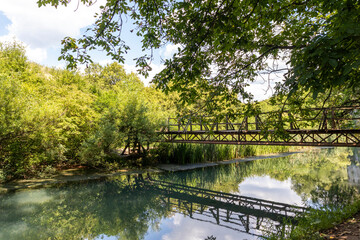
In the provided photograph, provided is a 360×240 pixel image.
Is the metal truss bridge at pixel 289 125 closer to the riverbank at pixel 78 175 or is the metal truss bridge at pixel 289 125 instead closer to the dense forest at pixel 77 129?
the dense forest at pixel 77 129

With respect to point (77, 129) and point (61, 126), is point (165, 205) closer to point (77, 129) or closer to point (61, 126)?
point (61, 126)

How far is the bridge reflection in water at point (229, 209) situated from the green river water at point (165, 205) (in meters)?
0.03

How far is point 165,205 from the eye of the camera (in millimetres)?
Answer: 9766

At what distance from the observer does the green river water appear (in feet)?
23.3

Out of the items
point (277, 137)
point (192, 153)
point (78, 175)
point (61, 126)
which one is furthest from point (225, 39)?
point (192, 153)

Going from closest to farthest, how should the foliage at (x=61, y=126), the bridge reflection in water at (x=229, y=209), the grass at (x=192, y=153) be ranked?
the bridge reflection in water at (x=229, y=209) → the foliage at (x=61, y=126) → the grass at (x=192, y=153)

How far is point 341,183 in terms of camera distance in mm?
11773

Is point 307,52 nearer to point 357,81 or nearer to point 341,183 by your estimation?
point 357,81

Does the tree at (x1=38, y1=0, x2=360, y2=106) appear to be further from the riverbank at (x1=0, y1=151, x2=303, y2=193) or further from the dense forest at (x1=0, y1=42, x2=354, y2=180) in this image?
the riverbank at (x1=0, y1=151, x2=303, y2=193)

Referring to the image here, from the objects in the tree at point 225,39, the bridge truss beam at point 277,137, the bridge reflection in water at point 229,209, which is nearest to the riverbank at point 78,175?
the bridge truss beam at point 277,137

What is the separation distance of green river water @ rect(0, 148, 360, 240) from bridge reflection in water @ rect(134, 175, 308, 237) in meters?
0.03

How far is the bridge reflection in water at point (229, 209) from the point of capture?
754cm

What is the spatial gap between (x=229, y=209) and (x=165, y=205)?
2.81 meters

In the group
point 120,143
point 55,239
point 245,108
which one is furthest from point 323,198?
point 120,143
